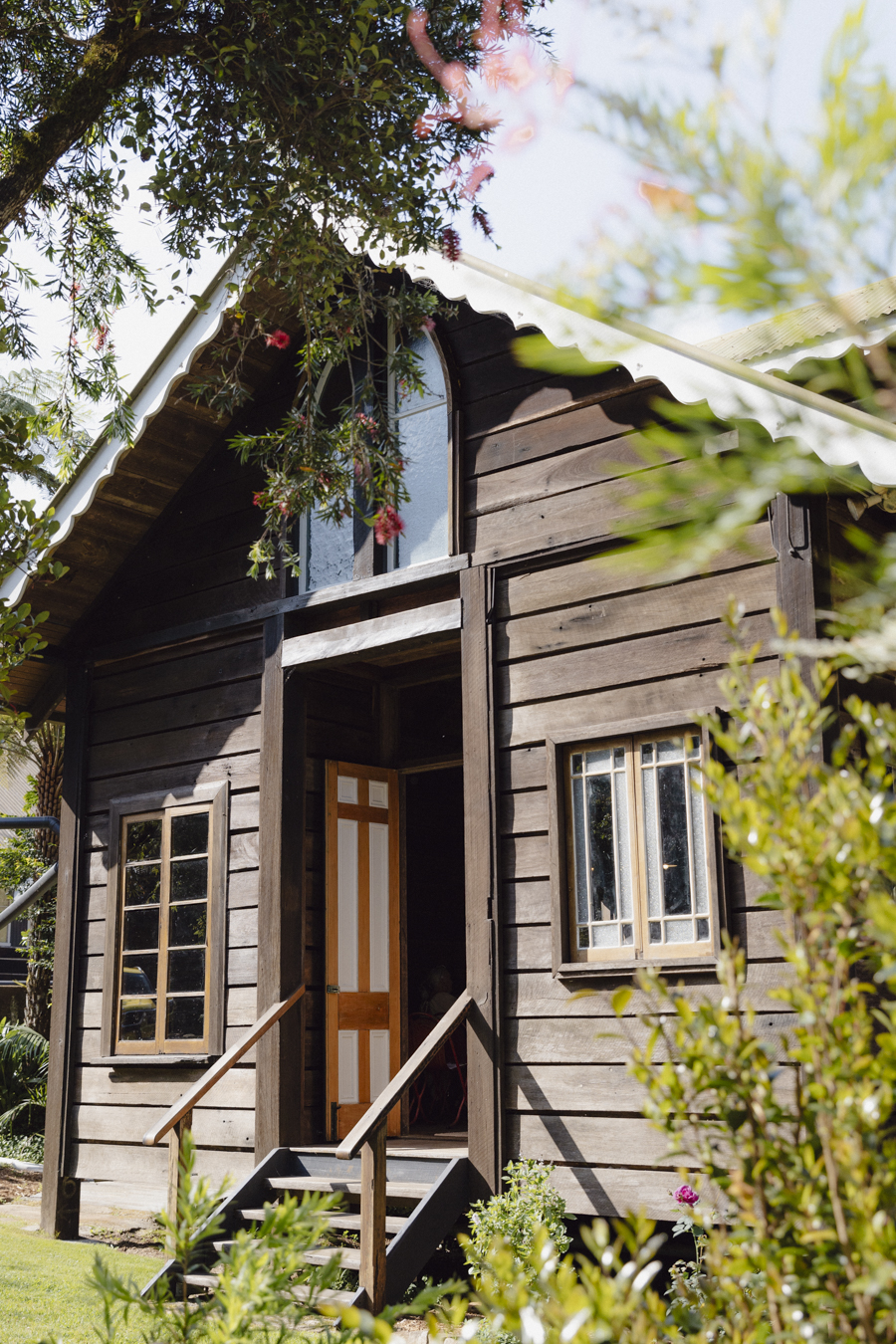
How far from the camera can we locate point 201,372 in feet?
27.2

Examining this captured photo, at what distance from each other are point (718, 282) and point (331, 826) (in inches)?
267

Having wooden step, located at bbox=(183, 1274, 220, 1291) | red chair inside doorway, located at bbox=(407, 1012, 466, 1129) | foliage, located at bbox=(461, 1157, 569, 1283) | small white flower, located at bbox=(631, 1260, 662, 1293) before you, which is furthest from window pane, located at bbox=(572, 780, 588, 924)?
small white flower, located at bbox=(631, 1260, 662, 1293)

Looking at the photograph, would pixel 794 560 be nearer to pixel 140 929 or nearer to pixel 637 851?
pixel 637 851

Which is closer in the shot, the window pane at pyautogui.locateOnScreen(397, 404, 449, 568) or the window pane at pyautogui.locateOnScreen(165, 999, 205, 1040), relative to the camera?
the window pane at pyautogui.locateOnScreen(397, 404, 449, 568)

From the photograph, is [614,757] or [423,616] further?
[423,616]

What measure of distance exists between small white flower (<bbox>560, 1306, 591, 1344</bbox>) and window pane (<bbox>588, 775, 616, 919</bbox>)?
4712mm

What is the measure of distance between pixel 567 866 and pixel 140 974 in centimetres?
364

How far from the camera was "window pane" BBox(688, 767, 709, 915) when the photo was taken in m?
5.90

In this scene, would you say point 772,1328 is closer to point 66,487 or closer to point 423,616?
point 423,616

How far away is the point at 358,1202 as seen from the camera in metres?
6.80

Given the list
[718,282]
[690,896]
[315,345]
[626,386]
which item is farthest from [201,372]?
[718,282]

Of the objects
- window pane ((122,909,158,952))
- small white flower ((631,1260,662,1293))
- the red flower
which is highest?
the red flower

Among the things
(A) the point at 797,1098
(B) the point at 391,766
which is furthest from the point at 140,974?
(A) the point at 797,1098

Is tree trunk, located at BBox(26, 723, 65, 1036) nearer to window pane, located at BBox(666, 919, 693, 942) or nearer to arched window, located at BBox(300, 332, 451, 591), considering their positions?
arched window, located at BBox(300, 332, 451, 591)
